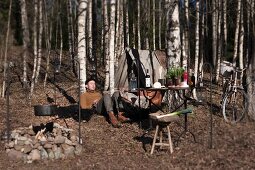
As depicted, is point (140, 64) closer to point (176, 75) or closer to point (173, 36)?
point (173, 36)

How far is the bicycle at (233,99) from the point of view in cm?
848

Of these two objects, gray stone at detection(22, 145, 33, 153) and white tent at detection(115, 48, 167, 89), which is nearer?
gray stone at detection(22, 145, 33, 153)

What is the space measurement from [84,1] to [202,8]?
1133 centimetres

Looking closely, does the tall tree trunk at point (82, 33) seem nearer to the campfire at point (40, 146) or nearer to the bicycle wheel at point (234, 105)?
the campfire at point (40, 146)

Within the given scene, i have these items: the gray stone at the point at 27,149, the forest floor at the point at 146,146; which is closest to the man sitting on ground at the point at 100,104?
the forest floor at the point at 146,146

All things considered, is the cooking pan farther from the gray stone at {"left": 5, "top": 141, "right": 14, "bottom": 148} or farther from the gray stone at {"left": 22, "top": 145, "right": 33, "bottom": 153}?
the gray stone at {"left": 22, "top": 145, "right": 33, "bottom": 153}

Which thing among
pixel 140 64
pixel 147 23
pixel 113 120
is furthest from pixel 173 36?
pixel 147 23

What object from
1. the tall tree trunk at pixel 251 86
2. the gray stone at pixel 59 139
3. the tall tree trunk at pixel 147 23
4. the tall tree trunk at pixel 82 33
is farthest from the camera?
the tall tree trunk at pixel 147 23

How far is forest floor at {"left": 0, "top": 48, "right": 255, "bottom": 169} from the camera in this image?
618cm

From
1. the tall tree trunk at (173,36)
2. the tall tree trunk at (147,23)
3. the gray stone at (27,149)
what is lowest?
the gray stone at (27,149)

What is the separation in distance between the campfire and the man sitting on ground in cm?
123

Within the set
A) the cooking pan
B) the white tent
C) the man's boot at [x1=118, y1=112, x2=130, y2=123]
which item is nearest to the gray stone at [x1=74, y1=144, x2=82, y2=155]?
the man's boot at [x1=118, y1=112, x2=130, y2=123]

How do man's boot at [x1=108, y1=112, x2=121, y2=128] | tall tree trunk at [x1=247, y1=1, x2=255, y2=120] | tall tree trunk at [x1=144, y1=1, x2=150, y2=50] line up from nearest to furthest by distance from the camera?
→ tall tree trunk at [x1=247, y1=1, x2=255, y2=120] < man's boot at [x1=108, y1=112, x2=121, y2=128] < tall tree trunk at [x1=144, y1=1, x2=150, y2=50]

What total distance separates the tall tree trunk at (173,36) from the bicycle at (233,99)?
1222mm
